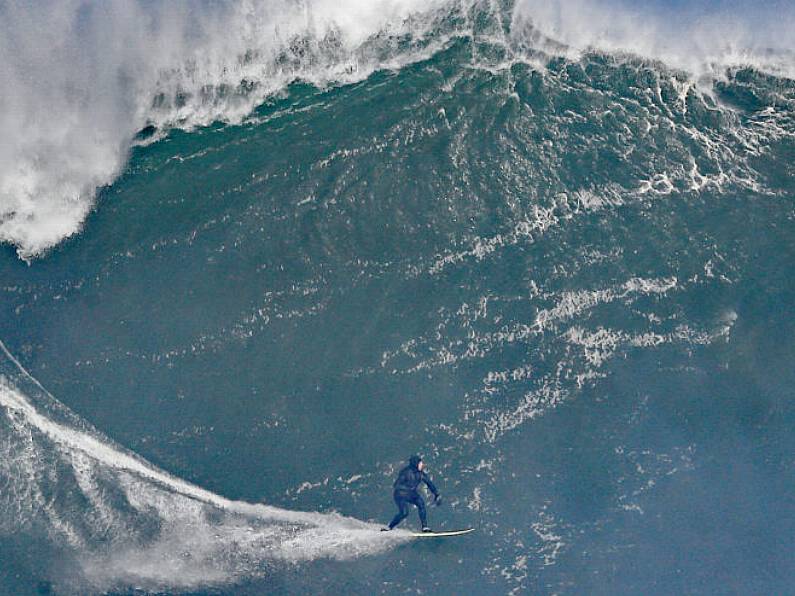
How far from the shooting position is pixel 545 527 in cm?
945

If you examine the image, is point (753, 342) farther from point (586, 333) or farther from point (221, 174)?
point (221, 174)

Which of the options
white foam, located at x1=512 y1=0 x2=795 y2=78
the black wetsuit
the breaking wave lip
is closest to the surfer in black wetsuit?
the black wetsuit

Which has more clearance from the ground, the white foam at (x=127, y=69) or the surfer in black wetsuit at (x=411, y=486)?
the white foam at (x=127, y=69)

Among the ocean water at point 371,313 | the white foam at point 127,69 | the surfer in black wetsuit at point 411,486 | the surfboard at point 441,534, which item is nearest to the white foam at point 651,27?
the ocean water at point 371,313

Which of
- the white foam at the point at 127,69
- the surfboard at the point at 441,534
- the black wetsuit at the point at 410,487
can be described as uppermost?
the white foam at the point at 127,69

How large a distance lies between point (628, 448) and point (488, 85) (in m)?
6.25

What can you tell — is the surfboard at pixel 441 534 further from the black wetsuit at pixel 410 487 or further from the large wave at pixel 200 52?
the large wave at pixel 200 52

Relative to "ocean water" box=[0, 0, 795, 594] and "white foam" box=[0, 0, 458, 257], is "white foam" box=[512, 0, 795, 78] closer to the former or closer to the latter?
"ocean water" box=[0, 0, 795, 594]

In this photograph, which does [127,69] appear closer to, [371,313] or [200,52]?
[200,52]

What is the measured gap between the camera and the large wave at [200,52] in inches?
364

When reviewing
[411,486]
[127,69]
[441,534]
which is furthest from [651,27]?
[441,534]

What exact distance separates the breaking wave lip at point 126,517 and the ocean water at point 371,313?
0.04 m

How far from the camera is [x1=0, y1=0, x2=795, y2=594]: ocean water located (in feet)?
30.2

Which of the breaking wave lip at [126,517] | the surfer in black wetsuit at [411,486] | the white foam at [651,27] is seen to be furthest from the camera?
the white foam at [651,27]
